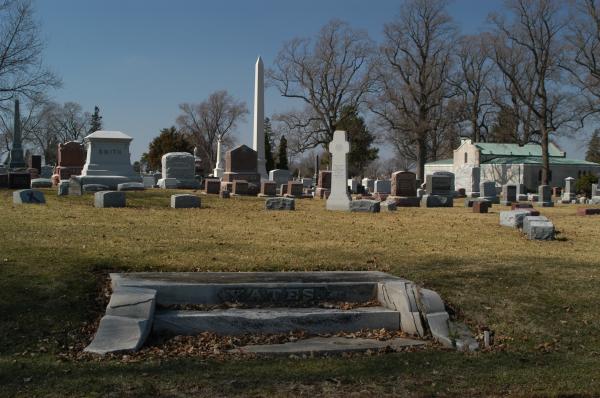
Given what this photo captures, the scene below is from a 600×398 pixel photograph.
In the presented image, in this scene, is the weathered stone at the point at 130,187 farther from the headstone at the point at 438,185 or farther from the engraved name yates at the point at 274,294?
the engraved name yates at the point at 274,294

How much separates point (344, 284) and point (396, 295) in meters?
0.63

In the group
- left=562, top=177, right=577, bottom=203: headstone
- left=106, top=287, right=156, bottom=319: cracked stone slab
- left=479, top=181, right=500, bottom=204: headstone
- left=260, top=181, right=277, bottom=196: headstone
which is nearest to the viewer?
left=106, top=287, right=156, bottom=319: cracked stone slab

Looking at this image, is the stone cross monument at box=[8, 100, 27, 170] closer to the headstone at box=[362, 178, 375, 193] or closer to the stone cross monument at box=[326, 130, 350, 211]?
the headstone at box=[362, 178, 375, 193]

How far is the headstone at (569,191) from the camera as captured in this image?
36.5m

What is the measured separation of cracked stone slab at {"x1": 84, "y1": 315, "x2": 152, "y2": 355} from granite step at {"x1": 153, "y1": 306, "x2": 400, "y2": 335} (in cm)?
33

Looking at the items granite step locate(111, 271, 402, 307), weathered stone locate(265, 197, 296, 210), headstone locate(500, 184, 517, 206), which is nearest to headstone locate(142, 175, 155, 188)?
weathered stone locate(265, 197, 296, 210)

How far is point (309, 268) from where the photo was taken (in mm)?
8875

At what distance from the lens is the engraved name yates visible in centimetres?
722

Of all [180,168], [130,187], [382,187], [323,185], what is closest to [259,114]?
[382,187]

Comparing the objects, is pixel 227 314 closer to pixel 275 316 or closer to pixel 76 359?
pixel 275 316

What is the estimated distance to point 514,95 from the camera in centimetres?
5584

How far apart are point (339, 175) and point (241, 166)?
9532 mm

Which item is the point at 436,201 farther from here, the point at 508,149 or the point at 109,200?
the point at 508,149

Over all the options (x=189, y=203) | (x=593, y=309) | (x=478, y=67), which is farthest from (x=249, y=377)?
(x=478, y=67)
